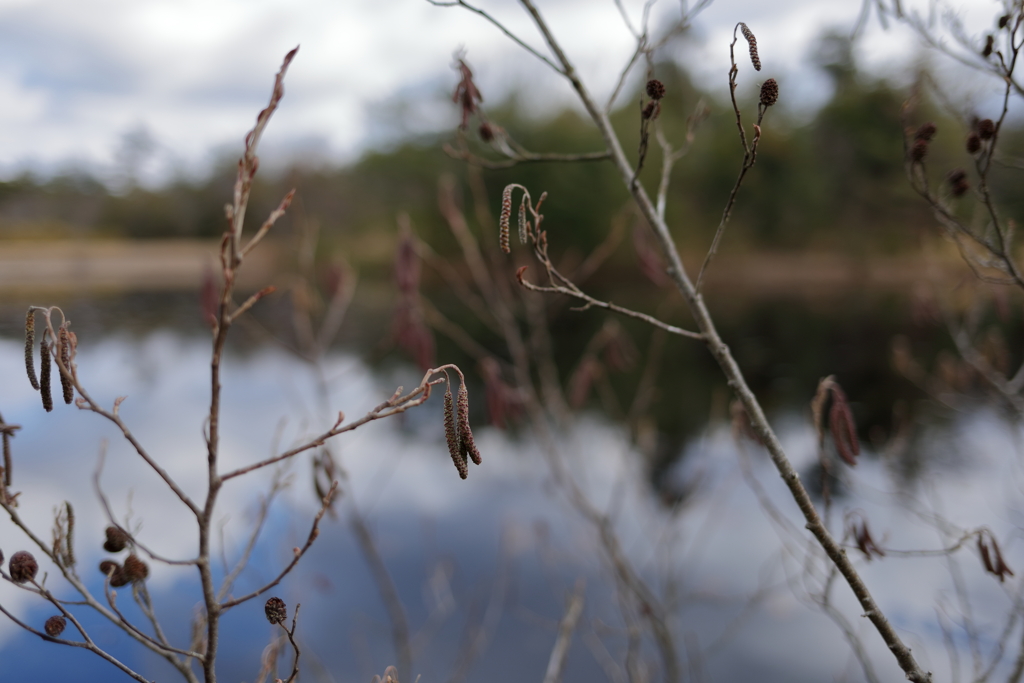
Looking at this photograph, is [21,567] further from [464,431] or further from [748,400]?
[748,400]

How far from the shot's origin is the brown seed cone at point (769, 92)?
0.79 m

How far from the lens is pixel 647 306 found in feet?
43.7

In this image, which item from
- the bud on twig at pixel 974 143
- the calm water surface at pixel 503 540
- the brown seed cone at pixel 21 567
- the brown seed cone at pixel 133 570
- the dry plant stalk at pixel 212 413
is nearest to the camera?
the dry plant stalk at pixel 212 413

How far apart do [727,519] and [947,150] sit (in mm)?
10685

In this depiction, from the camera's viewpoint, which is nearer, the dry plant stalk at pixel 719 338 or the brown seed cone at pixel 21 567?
the brown seed cone at pixel 21 567

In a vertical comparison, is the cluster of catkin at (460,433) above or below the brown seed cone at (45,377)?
below

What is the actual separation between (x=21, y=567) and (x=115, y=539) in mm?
107

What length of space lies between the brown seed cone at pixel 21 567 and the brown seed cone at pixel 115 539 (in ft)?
0.28

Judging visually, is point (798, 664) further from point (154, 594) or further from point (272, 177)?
point (272, 177)

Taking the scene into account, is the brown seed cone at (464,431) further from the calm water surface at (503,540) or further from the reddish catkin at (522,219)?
the calm water surface at (503,540)

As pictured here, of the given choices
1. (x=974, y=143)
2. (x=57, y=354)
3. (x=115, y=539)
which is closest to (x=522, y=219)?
(x=57, y=354)

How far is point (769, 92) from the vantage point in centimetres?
80

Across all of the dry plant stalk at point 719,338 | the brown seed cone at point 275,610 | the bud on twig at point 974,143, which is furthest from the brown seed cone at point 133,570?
the bud on twig at point 974,143

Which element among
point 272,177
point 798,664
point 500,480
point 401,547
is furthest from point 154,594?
point 272,177
